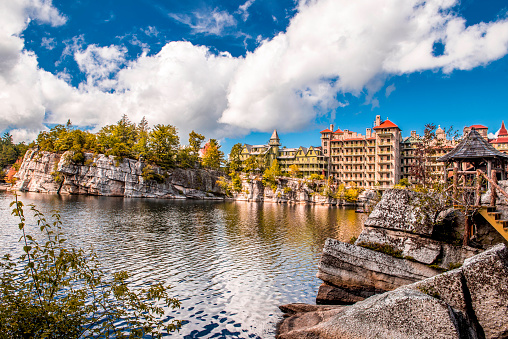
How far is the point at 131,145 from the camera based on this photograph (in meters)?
105

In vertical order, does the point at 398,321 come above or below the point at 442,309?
below

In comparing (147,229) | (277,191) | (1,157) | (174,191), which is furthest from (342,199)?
(1,157)

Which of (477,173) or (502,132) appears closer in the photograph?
(477,173)

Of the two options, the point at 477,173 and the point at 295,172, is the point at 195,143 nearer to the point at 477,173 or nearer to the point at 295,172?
the point at 295,172

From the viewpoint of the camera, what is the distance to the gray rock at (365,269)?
14992mm

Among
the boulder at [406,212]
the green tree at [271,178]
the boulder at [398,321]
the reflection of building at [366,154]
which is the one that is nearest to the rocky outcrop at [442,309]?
the boulder at [398,321]

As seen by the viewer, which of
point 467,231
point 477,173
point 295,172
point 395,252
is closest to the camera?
point 467,231

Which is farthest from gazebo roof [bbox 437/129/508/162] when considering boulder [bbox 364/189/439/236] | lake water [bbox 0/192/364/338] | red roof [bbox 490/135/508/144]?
red roof [bbox 490/135/508/144]

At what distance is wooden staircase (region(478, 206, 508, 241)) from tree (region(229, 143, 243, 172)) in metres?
106

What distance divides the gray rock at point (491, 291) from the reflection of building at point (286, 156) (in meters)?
108

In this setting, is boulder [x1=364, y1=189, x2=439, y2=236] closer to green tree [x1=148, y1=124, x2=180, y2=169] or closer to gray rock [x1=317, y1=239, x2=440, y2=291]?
gray rock [x1=317, y1=239, x2=440, y2=291]

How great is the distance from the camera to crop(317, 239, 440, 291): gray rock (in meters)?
15.0

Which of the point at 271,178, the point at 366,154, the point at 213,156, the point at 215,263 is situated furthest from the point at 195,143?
the point at 215,263

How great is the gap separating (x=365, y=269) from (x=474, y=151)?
47.3 ft
